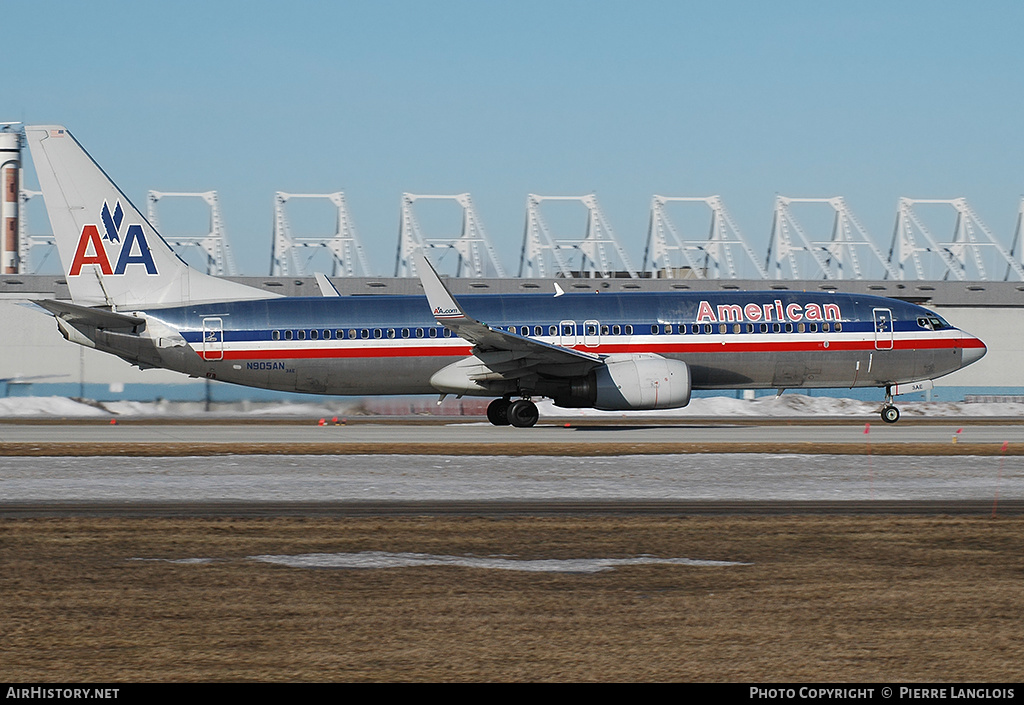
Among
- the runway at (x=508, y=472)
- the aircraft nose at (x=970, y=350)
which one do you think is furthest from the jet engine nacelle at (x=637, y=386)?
the aircraft nose at (x=970, y=350)

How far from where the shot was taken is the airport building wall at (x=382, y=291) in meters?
64.5

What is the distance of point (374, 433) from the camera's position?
36.0 metres

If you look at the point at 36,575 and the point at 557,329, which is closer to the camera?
the point at 36,575

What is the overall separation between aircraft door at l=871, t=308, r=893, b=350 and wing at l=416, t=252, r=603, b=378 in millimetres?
9413

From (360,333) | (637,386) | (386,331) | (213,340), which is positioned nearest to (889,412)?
(637,386)

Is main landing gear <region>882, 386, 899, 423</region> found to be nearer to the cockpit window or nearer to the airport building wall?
the cockpit window

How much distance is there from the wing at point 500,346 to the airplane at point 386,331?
0.09 meters

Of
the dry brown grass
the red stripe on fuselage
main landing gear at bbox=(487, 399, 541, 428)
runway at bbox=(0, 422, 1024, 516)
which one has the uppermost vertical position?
the red stripe on fuselage

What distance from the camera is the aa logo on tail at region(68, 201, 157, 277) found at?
1484 inches

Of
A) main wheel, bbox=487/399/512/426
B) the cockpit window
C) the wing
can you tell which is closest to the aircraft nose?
→ the cockpit window
